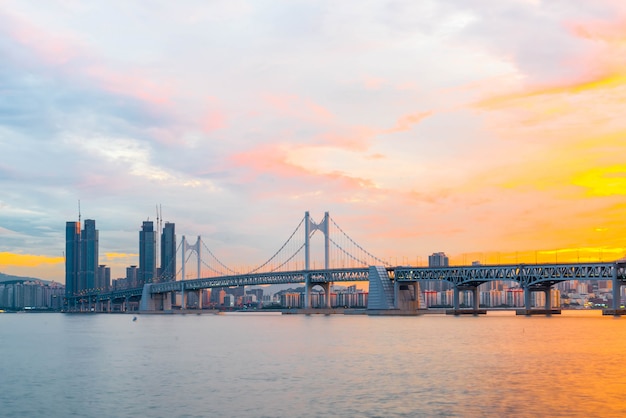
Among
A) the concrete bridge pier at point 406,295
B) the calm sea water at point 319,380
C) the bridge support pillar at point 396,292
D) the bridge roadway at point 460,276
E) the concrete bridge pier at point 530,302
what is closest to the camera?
the calm sea water at point 319,380

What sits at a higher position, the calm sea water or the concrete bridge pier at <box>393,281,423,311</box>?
the concrete bridge pier at <box>393,281,423,311</box>

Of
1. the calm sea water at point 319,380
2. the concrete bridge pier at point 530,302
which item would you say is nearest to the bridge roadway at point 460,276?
the concrete bridge pier at point 530,302

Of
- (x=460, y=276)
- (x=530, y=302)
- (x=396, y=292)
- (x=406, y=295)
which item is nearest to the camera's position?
(x=460, y=276)

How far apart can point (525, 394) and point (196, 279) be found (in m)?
155

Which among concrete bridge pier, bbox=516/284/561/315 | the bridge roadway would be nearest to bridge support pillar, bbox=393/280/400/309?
the bridge roadway

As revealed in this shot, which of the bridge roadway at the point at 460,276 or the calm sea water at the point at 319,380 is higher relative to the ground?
the bridge roadway at the point at 460,276

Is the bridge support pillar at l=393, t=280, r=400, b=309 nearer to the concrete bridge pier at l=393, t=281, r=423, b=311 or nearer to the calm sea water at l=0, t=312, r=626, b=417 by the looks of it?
the concrete bridge pier at l=393, t=281, r=423, b=311

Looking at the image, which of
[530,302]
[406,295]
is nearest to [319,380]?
[406,295]

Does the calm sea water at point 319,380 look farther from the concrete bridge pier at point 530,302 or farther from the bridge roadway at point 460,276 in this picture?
the concrete bridge pier at point 530,302

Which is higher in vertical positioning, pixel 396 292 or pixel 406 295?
pixel 396 292

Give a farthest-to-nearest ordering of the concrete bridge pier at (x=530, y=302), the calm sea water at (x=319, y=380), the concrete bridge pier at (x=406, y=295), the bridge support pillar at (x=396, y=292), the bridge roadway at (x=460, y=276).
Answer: the concrete bridge pier at (x=406, y=295) → the bridge support pillar at (x=396, y=292) → the concrete bridge pier at (x=530, y=302) → the bridge roadway at (x=460, y=276) → the calm sea water at (x=319, y=380)

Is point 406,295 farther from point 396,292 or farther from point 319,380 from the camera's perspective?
point 319,380

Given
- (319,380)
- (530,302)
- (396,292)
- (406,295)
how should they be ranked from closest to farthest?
(319,380), (396,292), (530,302), (406,295)

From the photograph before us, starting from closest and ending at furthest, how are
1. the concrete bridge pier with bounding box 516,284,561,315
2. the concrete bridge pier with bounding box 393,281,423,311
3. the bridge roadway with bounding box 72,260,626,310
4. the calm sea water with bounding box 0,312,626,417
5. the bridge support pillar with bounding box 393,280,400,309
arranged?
the calm sea water with bounding box 0,312,626,417 < the bridge roadway with bounding box 72,260,626,310 < the concrete bridge pier with bounding box 516,284,561,315 < the bridge support pillar with bounding box 393,280,400,309 < the concrete bridge pier with bounding box 393,281,423,311
